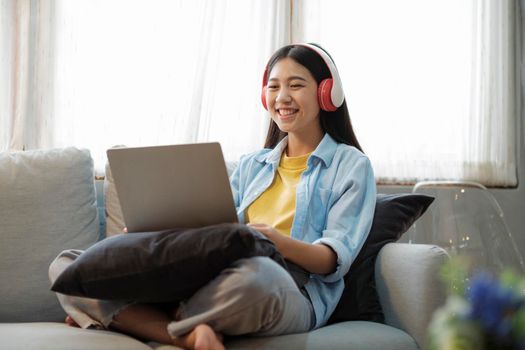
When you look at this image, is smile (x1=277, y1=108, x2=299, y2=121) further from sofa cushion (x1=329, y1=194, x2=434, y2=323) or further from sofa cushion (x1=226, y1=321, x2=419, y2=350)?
sofa cushion (x1=226, y1=321, x2=419, y2=350)

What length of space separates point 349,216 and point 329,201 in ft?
0.31

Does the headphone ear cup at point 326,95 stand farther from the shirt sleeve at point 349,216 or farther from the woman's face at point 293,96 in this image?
the shirt sleeve at point 349,216

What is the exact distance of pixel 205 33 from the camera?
2.91 metres

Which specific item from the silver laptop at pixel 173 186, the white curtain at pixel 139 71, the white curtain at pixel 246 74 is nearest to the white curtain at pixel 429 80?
the white curtain at pixel 246 74

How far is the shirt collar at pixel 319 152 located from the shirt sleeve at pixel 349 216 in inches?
3.2

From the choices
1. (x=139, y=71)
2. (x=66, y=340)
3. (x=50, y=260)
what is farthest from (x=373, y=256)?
(x=139, y=71)

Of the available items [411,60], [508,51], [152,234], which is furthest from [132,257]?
[508,51]

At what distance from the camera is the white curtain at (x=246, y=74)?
9.25 feet

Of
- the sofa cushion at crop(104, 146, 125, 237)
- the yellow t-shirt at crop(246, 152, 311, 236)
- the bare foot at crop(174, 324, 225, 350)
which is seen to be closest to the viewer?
the bare foot at crop(174, 324, 225, 350)

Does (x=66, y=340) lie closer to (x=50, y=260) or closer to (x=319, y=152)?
(x=50, y=260)

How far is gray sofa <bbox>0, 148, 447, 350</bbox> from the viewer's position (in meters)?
1.60

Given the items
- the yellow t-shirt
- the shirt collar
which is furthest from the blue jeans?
the shirt collar

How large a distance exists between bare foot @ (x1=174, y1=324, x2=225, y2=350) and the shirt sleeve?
41 centimetres

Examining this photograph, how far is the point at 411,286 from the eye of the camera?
174 centimetres
